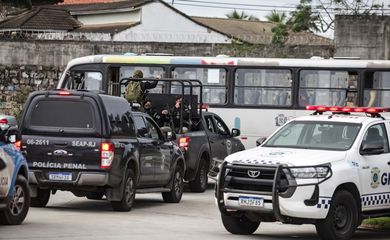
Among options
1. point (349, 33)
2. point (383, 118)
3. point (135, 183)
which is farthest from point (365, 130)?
point (349, 33)

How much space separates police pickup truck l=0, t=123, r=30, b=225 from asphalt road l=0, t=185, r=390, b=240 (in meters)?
0.20

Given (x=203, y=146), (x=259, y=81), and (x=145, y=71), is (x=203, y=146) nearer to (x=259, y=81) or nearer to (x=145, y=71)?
(x=259, y=81)

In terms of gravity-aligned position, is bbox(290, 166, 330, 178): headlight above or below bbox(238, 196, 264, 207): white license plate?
above

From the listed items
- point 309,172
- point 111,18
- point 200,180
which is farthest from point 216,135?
point 111,18

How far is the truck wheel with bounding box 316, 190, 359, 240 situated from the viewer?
556 inches

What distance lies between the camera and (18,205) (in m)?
15.1

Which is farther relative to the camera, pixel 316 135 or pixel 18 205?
pixel 316 135

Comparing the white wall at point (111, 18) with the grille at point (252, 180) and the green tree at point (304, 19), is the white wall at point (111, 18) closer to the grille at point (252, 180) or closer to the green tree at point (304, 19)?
the green tree at point (304, 19)

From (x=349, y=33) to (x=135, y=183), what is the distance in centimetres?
2027

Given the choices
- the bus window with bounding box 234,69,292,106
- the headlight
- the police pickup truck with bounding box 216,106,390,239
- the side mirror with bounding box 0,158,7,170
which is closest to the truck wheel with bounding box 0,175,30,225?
the side mirror with bounding box 0,158,7,170

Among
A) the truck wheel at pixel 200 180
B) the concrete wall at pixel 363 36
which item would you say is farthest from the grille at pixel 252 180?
the concrete wall at pixel 363 36

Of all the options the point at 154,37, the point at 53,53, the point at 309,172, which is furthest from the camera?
the point at 154,37

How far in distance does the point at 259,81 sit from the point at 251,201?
609 inches

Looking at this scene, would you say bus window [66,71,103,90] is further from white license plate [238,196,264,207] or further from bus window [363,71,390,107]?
white license plate [238,196,264,207]
